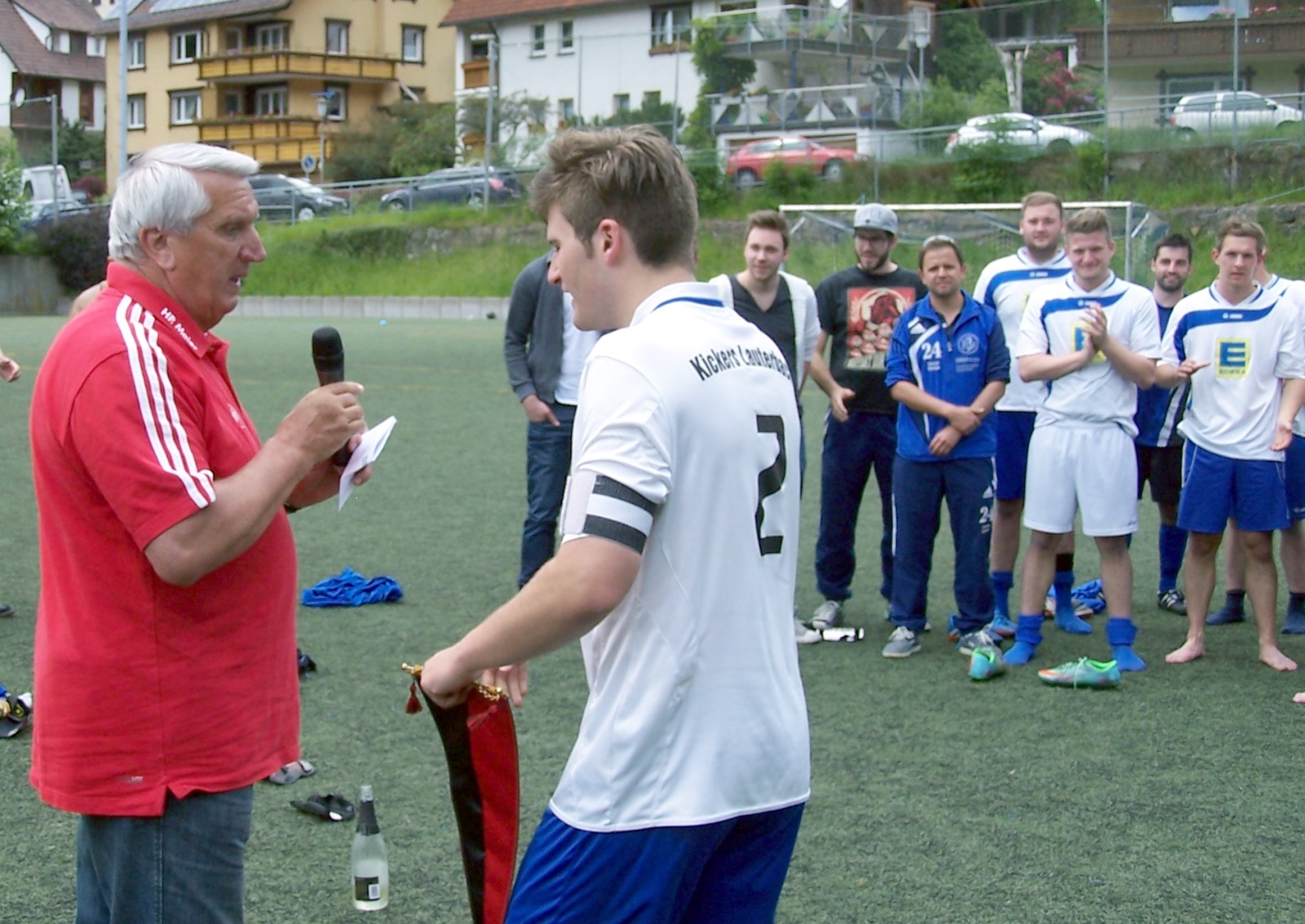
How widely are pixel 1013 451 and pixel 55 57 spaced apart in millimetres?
76981

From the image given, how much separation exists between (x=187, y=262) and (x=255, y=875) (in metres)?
2.13

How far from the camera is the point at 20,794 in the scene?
15.3ft

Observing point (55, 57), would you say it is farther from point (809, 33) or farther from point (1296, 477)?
point (1296, 477)

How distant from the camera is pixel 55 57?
2923 inches

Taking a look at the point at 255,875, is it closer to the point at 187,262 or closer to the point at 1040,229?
the point at 187,262

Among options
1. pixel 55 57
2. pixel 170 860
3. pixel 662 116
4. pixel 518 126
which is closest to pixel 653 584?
pixel 170 860

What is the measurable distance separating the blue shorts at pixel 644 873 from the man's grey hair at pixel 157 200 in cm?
121

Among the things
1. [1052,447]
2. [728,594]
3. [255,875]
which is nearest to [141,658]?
→ [728,594]

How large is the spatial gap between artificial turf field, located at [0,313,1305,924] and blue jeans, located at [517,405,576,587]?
39 centimetres

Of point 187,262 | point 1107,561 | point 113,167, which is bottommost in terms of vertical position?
point 1107,561

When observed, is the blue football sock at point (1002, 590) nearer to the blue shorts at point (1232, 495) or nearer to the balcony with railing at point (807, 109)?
the blue shorts at point (1232, 495)

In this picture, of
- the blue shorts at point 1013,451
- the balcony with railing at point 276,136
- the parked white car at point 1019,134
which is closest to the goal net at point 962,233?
the parked white car at point 1019,134

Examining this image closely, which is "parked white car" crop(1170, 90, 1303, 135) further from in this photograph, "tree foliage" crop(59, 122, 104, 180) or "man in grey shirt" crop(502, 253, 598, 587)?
"tree foliage" crop(59, 122, 104, 180)

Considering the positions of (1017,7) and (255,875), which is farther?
(1017,7)
